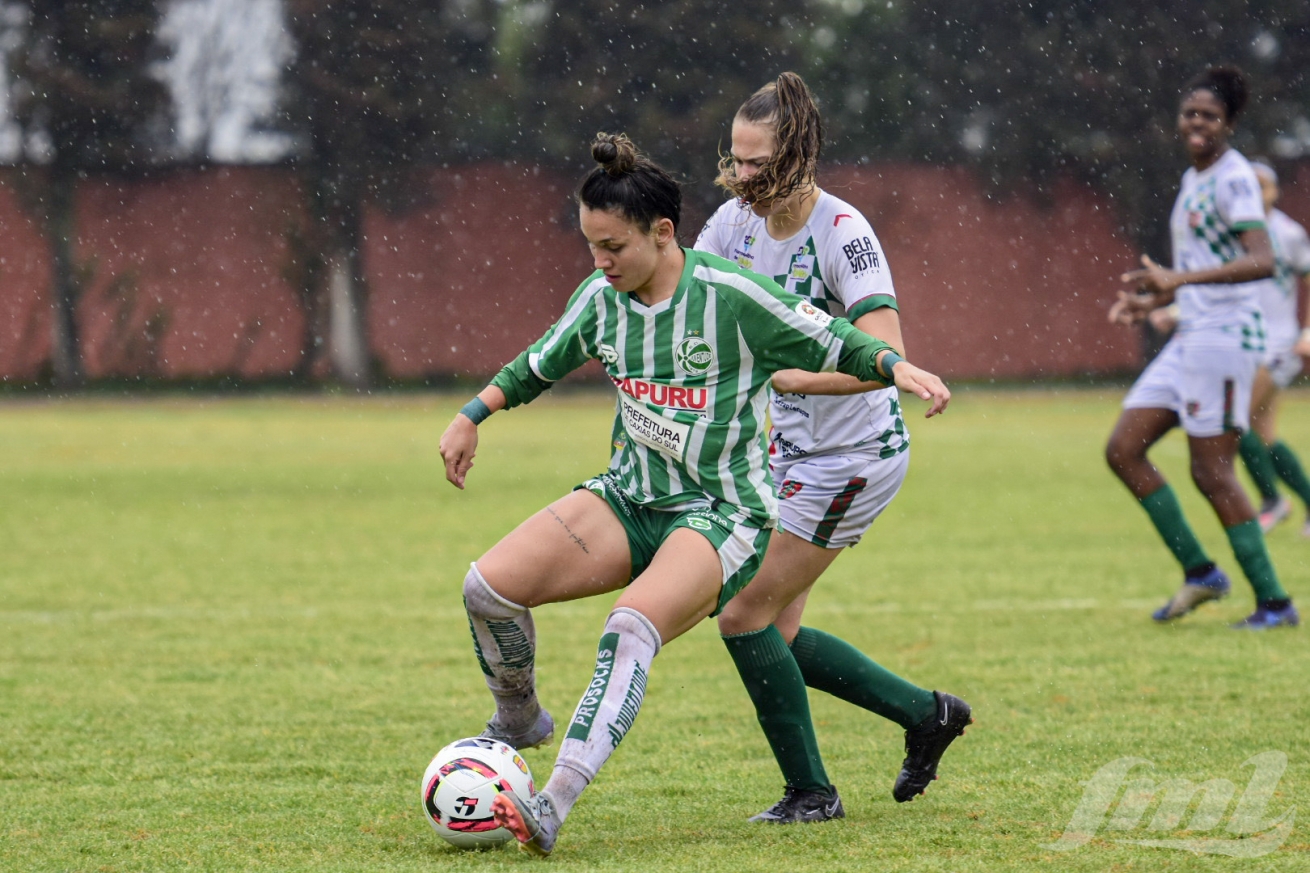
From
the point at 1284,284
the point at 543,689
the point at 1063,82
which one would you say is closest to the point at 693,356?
the point at 543,689

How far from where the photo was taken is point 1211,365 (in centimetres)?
749

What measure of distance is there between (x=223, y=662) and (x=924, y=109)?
29.1 meters

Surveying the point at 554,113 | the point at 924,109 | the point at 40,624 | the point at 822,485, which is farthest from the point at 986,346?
the point at 822,485

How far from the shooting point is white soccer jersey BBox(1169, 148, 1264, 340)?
23.8 feet

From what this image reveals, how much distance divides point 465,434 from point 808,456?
3.27ft

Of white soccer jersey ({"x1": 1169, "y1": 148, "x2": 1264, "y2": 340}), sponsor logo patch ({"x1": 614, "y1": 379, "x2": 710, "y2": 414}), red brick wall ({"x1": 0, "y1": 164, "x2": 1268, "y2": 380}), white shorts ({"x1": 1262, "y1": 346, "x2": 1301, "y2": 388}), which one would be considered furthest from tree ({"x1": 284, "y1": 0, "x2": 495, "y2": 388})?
sponsor logo patch ({"x1": 614, "y1": 379, "x2": 710, "y2": 414})

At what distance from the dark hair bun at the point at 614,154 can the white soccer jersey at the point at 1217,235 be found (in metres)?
3.91

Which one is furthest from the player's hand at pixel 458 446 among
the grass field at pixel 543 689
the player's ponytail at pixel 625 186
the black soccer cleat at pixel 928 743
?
the black soccer cleat at pixel 928 743

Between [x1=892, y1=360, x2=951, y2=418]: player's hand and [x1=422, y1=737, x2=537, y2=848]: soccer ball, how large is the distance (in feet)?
4.24

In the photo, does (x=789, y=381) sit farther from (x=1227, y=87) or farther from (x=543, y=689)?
(x=1227, y=87)

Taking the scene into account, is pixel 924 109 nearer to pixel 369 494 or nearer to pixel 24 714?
pixel 369 494

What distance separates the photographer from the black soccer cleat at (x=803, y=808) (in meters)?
4.24

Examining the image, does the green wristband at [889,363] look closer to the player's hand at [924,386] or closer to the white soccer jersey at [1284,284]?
the player's hand at [924,386]

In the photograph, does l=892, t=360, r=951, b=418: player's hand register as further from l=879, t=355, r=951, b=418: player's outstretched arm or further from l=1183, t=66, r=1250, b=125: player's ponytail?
l=1183, t=66, r=1250, b=125: player's ponytail
